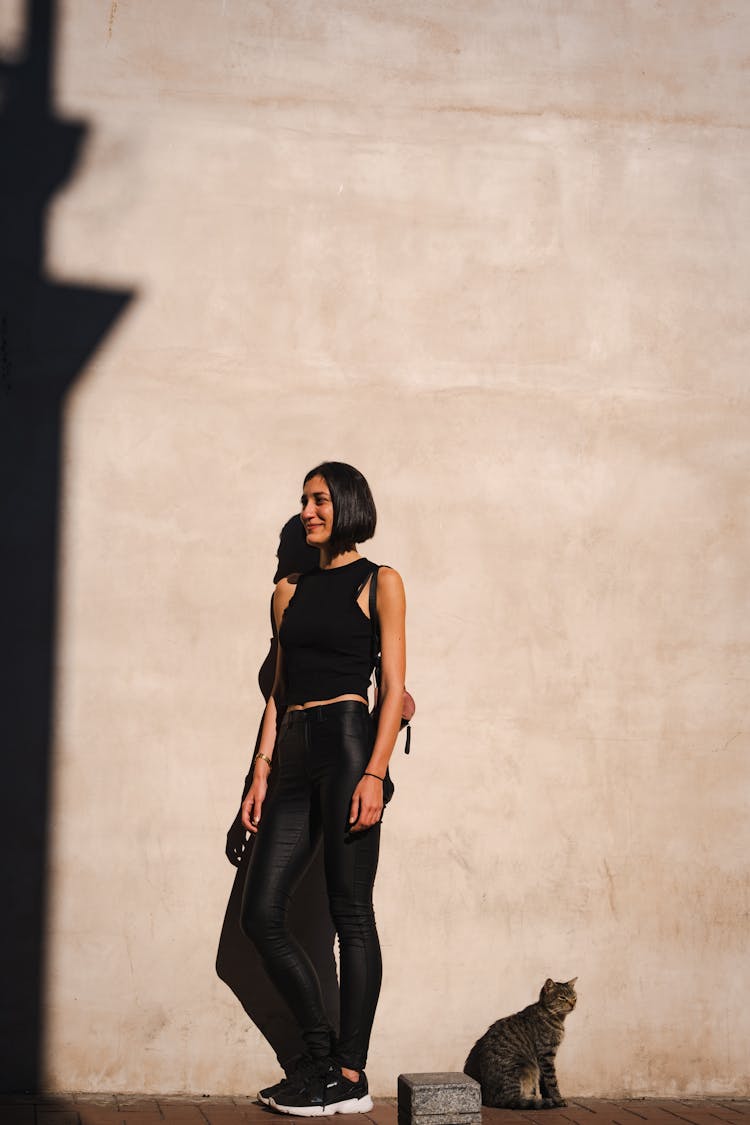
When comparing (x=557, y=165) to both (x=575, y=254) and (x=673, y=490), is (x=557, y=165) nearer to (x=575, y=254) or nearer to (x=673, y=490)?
(x=575, y=254)

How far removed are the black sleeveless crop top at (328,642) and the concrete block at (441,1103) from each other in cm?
132

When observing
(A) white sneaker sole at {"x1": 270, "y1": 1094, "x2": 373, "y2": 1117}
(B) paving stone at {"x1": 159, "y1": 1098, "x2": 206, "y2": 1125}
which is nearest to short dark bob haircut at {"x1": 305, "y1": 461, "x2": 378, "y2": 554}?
(A) white sneaker sole at {"x1": 270, "y1": 1094, "x2": 373, "y2": 1117}

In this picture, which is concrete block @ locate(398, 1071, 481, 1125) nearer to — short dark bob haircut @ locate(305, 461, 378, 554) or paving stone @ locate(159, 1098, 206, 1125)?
paving stone @ locate(159, 1098, 206, 1125)

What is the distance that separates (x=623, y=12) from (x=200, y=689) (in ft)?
11.1

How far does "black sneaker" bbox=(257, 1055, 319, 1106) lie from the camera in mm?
4184

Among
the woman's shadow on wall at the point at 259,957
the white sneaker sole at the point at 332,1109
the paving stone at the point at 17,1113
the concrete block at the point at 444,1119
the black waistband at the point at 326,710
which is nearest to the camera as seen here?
the concrete block at the point at 444,1119

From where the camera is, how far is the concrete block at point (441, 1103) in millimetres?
3699

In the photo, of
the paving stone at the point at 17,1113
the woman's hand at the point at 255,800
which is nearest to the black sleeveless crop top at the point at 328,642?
the woman's hand at the point at 255,800

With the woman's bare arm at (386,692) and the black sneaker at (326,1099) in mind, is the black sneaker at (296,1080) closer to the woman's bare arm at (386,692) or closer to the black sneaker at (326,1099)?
the black sneaker at (326,1099)

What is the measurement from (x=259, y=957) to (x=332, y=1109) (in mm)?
673

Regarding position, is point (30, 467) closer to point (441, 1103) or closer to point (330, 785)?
point (330, 785)

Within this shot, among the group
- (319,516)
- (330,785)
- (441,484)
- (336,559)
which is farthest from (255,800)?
(441,484)

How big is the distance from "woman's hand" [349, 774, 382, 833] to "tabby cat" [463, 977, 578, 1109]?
102 cm

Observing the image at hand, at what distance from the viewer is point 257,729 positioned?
478 cm
